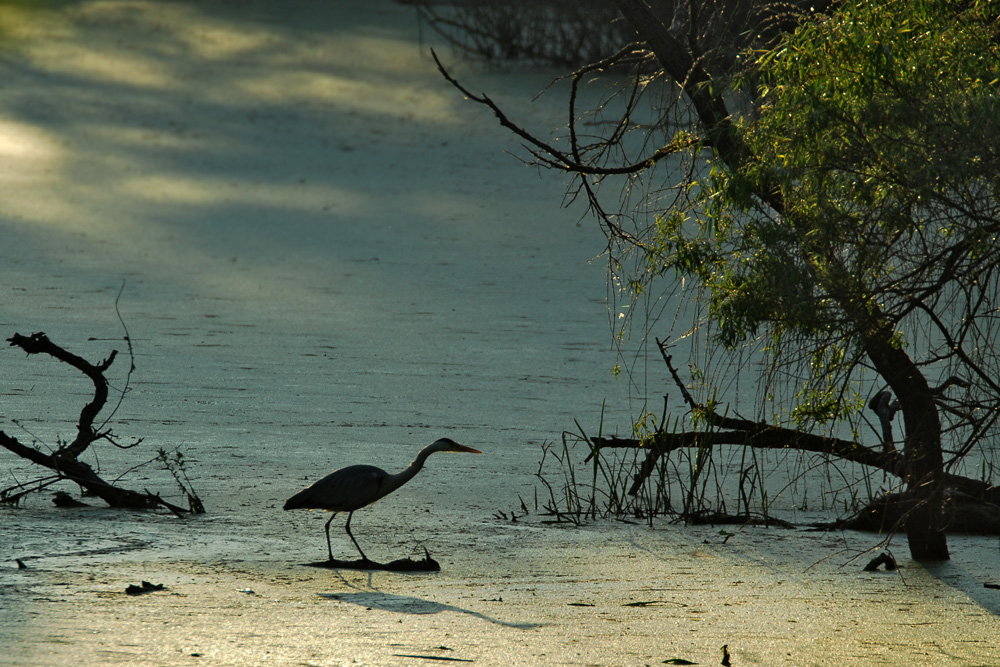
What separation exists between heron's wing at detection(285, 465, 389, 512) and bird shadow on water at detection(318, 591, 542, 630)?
48 cm

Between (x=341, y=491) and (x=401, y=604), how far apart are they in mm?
635

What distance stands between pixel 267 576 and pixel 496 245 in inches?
308

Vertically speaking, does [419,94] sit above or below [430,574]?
above

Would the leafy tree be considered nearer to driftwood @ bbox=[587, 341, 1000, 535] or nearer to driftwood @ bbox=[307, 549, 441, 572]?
driftwood @ bbox=[587, 341, 1000, 535]

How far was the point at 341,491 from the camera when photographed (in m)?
4.09

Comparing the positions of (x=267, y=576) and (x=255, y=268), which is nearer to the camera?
(x=267, y=576)

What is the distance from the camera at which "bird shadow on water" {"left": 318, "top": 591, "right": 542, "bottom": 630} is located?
135 inches

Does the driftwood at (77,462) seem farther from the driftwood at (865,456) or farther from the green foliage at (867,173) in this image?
the green foliage at (867,173)

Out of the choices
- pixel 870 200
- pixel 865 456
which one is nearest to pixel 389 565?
pixel 865 456

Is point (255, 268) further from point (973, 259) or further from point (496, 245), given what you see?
point (973, 259)

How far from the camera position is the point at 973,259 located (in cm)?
332

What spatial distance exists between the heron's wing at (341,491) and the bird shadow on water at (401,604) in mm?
477

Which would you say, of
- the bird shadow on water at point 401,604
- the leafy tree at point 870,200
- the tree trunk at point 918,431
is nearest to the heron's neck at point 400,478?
the bird shadow on water at point 401,604

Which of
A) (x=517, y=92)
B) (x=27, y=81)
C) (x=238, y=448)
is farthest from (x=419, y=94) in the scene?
(x=238, y=448)
